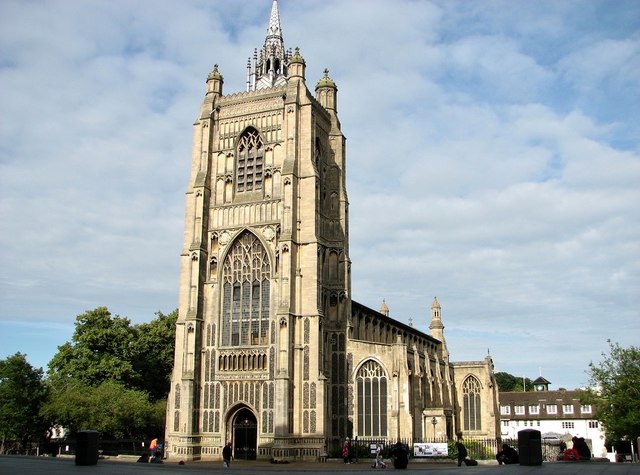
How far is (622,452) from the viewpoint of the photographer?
46438 millimetres

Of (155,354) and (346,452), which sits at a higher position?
(155,354)

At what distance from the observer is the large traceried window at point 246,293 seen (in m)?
45.8

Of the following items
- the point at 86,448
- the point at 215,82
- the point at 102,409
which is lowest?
the point at 86,448

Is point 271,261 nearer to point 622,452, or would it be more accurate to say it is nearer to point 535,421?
point 622,452

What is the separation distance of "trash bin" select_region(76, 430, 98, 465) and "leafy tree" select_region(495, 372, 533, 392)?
128 m

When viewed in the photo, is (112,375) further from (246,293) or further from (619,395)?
(619,395)

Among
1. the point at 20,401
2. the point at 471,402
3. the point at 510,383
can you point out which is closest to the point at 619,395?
the point at 471,402

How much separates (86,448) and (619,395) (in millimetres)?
41300

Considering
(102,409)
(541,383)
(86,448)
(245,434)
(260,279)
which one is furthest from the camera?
(541,383)

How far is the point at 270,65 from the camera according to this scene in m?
57.0

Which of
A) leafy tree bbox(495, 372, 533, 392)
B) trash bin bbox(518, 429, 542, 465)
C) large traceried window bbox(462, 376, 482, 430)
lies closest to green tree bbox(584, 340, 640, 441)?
large traceried window bbox(462, 376, 482, 430)

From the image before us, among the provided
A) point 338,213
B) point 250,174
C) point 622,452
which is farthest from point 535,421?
point 250,174

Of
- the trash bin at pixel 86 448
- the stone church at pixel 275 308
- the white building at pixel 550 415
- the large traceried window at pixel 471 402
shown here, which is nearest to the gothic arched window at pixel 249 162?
the stone church at pixel 275 308

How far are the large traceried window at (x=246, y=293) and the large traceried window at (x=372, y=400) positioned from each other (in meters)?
7.07
